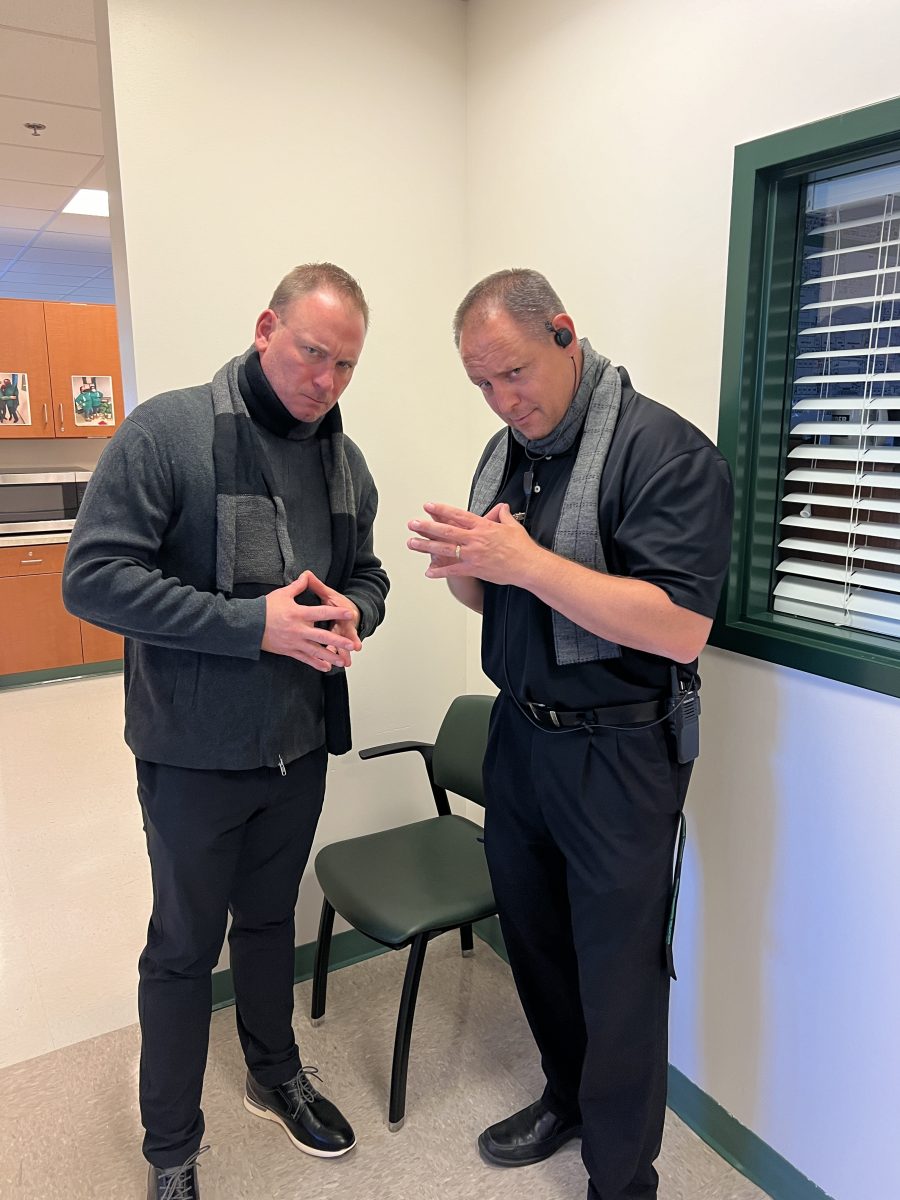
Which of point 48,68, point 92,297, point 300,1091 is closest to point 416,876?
Answer: point 300,1091

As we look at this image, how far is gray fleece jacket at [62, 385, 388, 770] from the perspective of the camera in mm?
1446

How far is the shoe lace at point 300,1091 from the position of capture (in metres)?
1.88

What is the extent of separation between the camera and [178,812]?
158cm

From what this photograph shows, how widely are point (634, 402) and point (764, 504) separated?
1.29ft

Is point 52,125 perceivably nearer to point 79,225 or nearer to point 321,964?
point 79,225

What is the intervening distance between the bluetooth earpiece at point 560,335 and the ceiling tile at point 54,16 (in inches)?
83.2

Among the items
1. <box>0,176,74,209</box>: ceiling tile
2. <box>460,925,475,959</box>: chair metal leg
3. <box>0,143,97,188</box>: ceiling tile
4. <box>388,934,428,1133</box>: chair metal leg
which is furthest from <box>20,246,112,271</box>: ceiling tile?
<box>388,934,428,1133</box>: chair metal leg

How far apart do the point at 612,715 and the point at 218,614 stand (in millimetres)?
712

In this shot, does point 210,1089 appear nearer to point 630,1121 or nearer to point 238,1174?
point 238,1174

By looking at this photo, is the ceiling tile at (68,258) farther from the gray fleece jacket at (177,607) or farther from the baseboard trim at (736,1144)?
the baseboard trim at (736,1144)

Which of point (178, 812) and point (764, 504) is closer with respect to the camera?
point (178, 812)

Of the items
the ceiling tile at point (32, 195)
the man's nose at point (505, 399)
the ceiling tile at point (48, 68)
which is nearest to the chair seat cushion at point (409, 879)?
the man's nose at point (505, 399)

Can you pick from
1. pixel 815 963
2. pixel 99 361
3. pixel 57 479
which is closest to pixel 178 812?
pixel 815 963

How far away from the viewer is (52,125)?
11.8 feet
